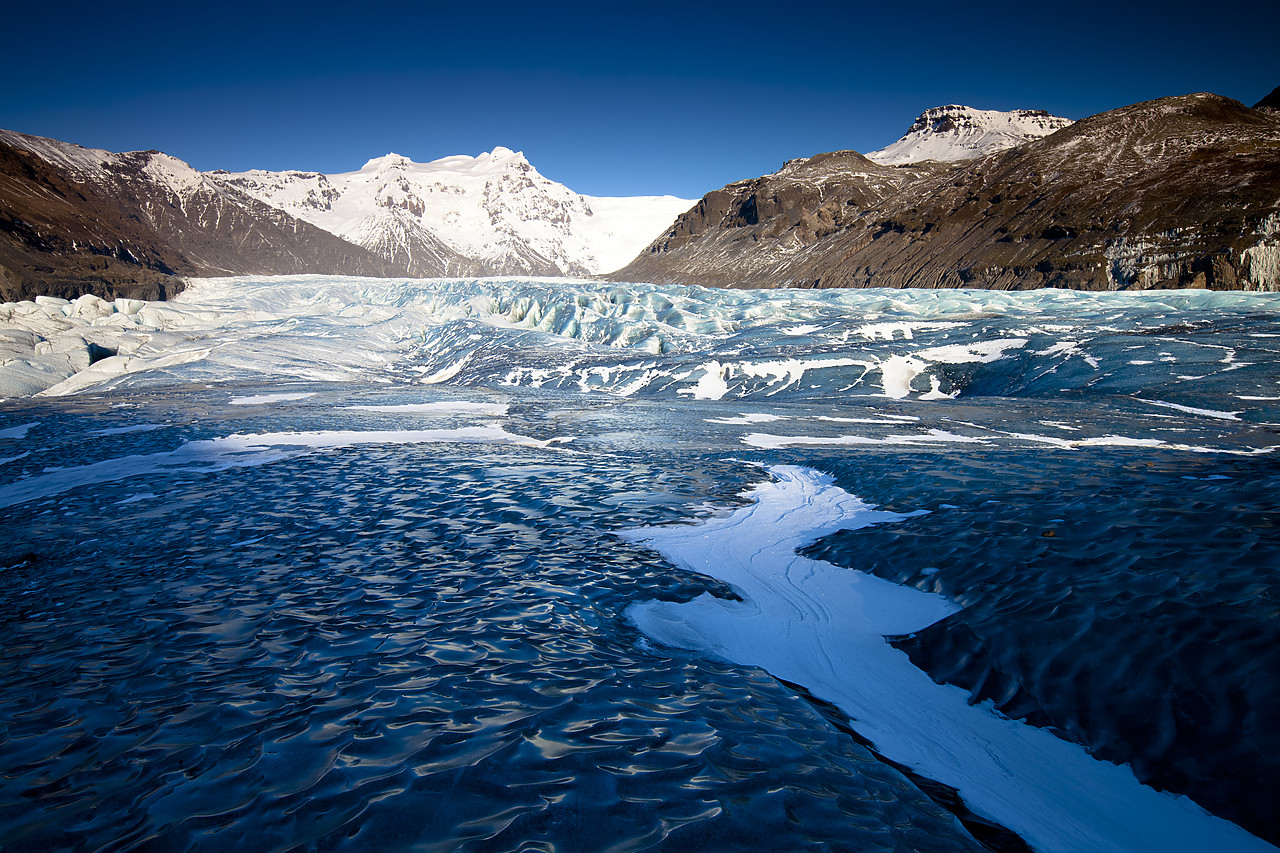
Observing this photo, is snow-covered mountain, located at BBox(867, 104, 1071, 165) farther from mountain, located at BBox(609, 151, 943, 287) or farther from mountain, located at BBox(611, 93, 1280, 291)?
mountain, located at BBox(611, 93, 1280, 291)

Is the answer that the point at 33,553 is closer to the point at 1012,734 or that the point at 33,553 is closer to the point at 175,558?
the point at 175,558

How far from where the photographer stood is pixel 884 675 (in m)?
4.49

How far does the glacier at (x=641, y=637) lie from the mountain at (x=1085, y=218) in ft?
168

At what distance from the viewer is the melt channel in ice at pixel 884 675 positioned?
314cm

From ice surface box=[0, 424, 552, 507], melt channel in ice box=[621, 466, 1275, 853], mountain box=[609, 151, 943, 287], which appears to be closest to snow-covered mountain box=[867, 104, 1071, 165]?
mountain box=[609, 151, 943, 287]

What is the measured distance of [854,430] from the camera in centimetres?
1289

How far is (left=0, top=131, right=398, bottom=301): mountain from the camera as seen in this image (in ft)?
215

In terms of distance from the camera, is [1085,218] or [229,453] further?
[1085,218]

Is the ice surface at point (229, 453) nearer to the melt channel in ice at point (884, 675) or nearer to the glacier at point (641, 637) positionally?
the glacier at point (641, 637)

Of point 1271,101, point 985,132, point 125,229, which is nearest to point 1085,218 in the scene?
point 1271,101

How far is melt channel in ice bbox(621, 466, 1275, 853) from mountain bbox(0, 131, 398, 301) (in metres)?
71.3

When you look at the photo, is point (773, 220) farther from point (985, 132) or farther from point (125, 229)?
point (985, 132)

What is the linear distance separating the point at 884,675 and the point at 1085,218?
7094 cm

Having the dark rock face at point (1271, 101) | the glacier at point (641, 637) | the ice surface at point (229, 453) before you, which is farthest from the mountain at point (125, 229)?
the dark rock face at point (1271, 101)
